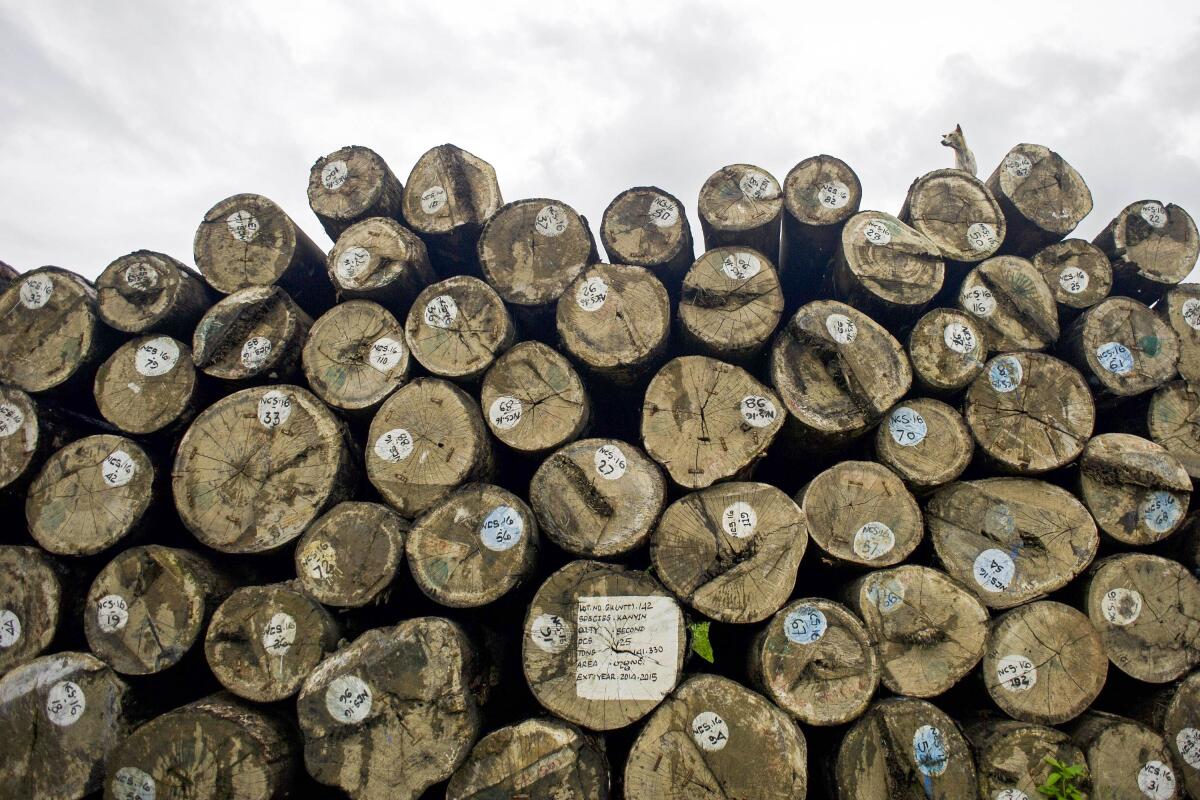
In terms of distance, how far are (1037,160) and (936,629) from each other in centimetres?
292

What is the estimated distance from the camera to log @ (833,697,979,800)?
2.56 meters

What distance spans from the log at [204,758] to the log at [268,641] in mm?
131

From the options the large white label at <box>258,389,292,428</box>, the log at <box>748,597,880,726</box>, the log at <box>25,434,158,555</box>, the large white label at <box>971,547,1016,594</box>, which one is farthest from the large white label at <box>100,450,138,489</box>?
the large white label at <box>971,547,1016,594</box>

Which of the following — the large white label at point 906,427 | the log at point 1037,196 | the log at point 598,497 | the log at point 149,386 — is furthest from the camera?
the log at point 1037,196

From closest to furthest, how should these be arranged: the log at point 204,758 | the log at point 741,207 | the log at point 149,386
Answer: the log at point 204,758 < the log at point 149,386 < the log at point 741,207

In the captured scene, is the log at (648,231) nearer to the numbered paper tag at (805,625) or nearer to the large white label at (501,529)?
the large white label at (501,529)

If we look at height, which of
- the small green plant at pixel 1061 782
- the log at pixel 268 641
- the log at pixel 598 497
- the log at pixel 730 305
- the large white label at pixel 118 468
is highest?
the log at pixel 730 305

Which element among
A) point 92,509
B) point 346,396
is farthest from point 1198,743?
point 92,509

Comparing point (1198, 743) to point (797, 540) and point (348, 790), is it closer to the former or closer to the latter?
point (797, 540)

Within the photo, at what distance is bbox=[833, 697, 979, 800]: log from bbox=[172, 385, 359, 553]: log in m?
2.57

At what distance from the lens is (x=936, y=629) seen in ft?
9.13

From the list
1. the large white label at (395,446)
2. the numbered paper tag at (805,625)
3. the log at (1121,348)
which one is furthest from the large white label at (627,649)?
the log at (1121,348)

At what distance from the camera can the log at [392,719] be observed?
8.63ft

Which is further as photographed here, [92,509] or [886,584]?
[92,509]
